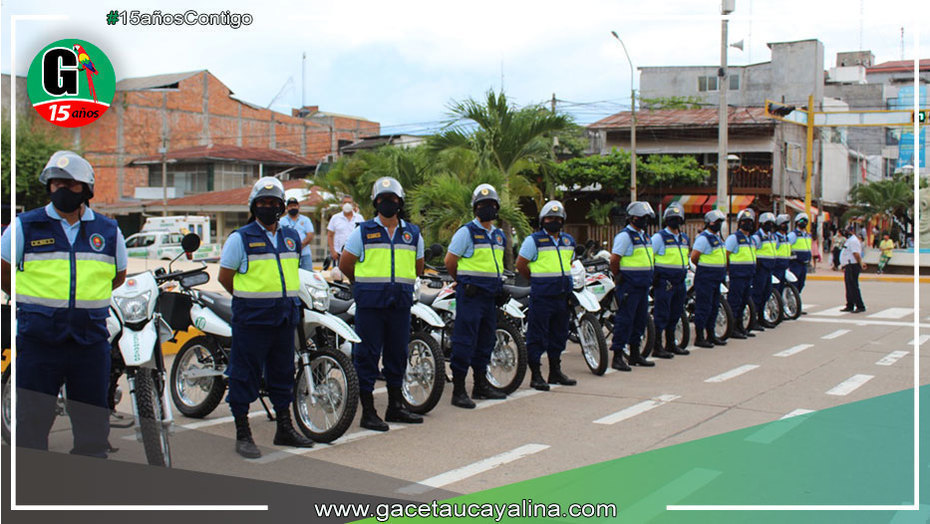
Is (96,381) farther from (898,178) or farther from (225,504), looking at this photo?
(898,178)

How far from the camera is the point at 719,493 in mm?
5316

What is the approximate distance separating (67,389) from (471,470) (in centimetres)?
258

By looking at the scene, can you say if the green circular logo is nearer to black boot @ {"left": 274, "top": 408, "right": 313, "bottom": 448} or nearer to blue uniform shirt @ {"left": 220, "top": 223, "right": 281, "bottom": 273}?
blue uniform shirt @ {"left": 220, "top": 223, "right": 281, "bottom": 273}

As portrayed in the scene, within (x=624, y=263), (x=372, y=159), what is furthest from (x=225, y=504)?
(x=372, y=159)

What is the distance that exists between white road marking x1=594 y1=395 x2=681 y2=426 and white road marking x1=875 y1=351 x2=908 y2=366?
3.68 metres

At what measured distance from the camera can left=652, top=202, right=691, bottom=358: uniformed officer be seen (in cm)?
1090

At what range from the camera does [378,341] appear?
7160 millimetres

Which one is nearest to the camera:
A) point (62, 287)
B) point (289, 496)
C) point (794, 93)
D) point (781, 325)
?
point (62, 287)

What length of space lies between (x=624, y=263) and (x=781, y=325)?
19.2ft

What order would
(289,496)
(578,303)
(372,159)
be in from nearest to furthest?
(289,496) → (578,303) → (372,159)

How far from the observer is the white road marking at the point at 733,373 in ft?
31.3

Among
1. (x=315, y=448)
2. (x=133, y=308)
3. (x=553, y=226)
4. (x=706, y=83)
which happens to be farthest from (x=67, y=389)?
(x=706, y=83)

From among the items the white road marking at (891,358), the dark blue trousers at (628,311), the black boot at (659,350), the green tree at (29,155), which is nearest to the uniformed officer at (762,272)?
the white road marking at (891,358)

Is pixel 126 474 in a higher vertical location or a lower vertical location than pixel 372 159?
lower
